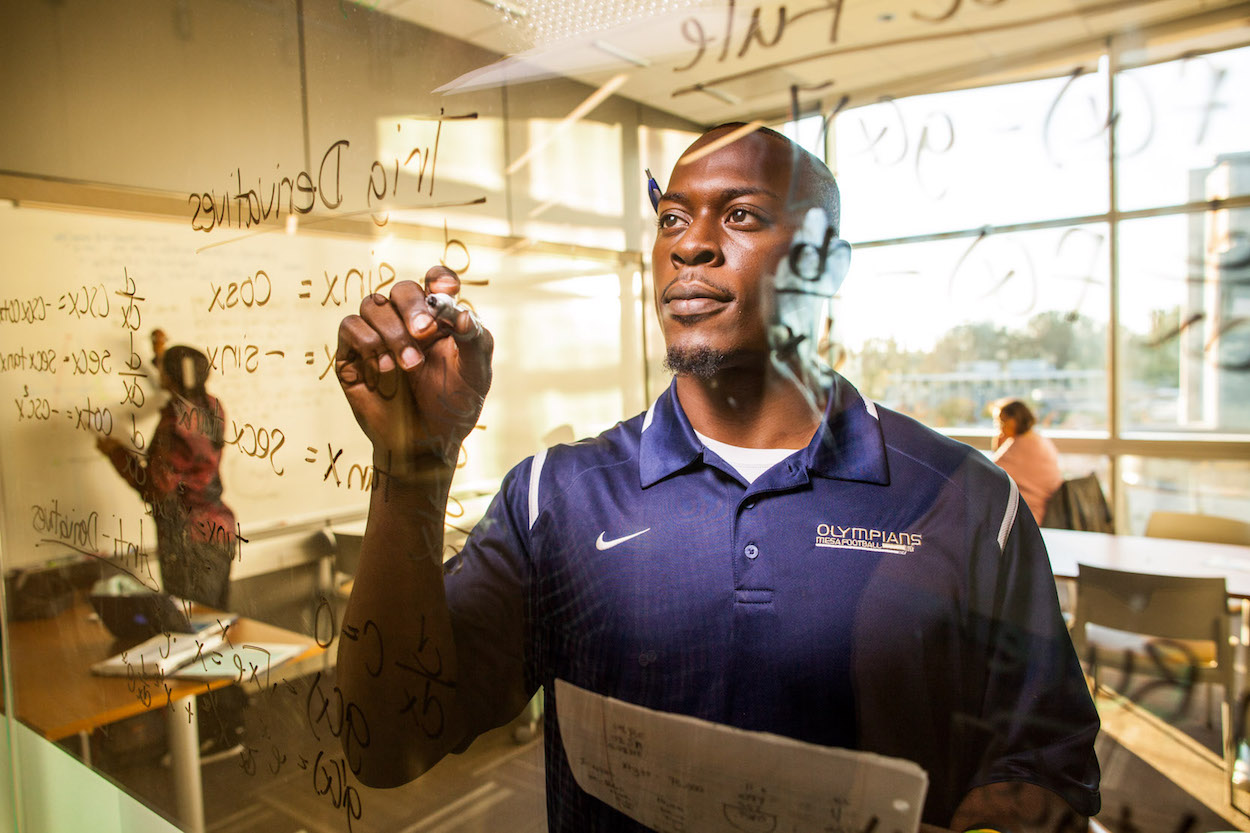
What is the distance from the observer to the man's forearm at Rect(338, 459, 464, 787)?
2.29 ft

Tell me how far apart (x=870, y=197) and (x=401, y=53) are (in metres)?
0.54

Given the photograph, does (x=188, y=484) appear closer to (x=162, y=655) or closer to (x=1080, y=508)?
(x=162, y=655)

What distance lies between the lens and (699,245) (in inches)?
20.2

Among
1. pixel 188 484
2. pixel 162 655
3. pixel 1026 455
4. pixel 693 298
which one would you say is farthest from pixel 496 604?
pixel 162 655

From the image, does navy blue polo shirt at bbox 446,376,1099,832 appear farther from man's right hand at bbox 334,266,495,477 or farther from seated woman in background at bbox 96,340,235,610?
seated woman in background at bbox 96,340,235,610

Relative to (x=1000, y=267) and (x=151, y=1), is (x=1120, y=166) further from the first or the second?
(x=151, y=1)

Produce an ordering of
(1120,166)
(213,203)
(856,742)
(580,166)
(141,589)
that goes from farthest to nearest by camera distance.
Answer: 1. (141,589)
2. (213,203)
3. (580,166)
4. (856,742)
5. (1120,166)

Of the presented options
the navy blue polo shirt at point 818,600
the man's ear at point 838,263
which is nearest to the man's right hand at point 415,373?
the navy blue polo shirt at point 818,600

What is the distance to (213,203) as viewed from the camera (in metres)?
0.95

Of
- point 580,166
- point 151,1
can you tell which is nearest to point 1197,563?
point 580,166

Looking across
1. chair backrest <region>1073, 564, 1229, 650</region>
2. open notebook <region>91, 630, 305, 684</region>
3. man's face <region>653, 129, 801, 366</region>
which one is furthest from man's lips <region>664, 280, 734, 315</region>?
open notebook <region>91, 630, 305, 684</region>

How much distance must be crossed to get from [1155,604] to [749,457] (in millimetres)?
251

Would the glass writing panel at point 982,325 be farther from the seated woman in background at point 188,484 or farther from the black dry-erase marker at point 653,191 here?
the seated woman in background at point 188,484

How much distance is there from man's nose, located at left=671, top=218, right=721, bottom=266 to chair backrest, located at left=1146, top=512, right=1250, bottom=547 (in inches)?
11.8
